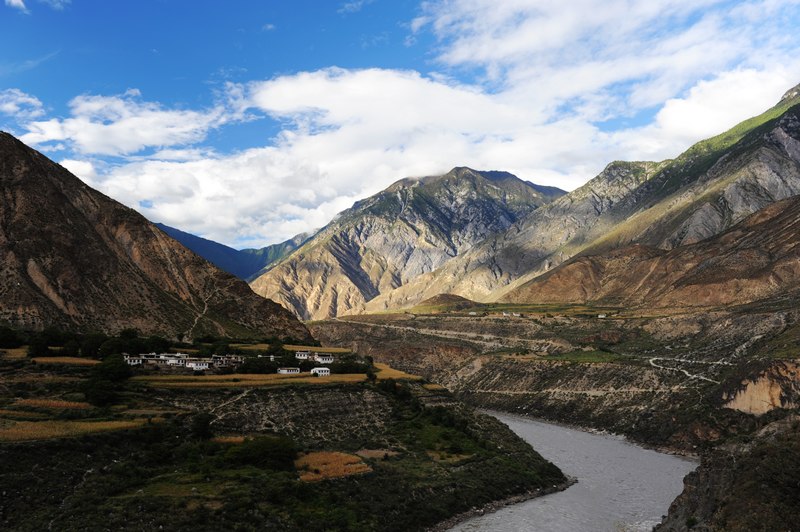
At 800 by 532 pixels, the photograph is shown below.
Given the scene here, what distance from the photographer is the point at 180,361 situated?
231 ft

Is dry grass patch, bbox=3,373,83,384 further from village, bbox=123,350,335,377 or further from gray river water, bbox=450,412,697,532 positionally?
gray river water, bbox=450,412,697,532

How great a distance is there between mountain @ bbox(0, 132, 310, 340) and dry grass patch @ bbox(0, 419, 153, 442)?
Answer: 46.4 meters

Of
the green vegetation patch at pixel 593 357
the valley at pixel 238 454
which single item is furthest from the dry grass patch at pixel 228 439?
the green vegetation patch at pixel 593 357

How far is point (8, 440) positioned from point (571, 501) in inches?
1860

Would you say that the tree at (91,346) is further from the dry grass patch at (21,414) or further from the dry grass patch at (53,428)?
the dry grass patch at (53,428)

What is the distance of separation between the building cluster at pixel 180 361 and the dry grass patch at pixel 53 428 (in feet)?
57.0

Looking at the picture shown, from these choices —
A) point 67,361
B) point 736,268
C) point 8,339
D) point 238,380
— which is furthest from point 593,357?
point 8,339

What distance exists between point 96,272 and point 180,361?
1651 inches

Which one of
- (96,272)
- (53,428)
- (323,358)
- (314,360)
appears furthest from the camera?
(96,272)

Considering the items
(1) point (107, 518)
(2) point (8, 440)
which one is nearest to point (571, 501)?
(1) point (107, 518)

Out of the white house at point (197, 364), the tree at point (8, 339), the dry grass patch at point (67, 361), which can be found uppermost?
the tree at point (8, 339)

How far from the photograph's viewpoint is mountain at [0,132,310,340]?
307 ft

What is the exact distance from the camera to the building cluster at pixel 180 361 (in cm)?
6744

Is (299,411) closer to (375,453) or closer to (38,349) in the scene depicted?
(375,453)
